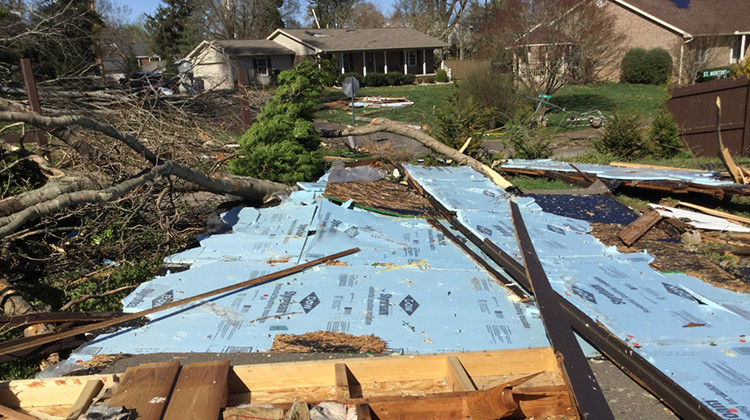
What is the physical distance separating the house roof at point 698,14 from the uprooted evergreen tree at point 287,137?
2644cm

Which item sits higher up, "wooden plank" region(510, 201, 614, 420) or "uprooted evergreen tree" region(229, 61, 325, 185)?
"uprooted evergreen tree" region(229, 61, 325, 185)

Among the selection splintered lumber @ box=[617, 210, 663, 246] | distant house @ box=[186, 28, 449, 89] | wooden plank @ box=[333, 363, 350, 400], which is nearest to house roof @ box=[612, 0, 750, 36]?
distant house @ box=[186, 28, 449, 89]

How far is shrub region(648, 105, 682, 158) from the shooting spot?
1156 cm

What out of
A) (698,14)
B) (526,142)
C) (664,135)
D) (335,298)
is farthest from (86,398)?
(698,14)

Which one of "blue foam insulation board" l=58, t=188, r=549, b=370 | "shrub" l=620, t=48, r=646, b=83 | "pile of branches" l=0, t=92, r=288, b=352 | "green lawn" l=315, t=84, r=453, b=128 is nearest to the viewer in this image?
"blue foam insulation board" l=58, t=188, r=549, b=370

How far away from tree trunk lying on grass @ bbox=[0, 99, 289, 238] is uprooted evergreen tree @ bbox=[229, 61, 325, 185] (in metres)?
1.40

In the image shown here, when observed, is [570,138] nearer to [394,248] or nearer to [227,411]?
[394,248]

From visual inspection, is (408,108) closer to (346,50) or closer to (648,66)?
(346,50)

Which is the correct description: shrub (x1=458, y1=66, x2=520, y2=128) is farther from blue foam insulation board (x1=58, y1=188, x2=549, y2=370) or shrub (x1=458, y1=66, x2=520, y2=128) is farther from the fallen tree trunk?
blue foam insulation board (x1=58, y1=188, x2=549, y2=370)

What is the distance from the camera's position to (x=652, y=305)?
4.32 meters

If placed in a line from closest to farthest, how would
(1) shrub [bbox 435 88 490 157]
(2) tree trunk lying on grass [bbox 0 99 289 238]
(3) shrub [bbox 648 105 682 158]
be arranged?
(2) tree trunk lying on grass [bbox 0 99 289 238], (1) shrub [bbox 435 88 490 157], (3) shrub [bbox 648 105 682 158]

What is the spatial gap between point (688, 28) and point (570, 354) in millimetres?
31950

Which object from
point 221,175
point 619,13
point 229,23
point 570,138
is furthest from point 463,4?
point 221,175

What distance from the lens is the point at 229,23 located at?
40094 millimetres
